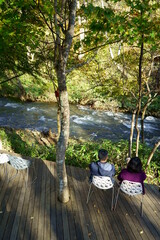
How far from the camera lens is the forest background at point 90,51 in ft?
12.2

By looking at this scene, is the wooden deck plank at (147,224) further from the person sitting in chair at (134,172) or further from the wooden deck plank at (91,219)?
the wooden deck plank at (91,219)

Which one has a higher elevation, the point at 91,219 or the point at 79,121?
the point at 91,219

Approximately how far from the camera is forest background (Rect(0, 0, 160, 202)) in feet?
12.2

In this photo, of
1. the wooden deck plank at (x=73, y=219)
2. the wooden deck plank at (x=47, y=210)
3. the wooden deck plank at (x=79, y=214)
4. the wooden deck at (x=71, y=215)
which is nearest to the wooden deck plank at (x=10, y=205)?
the wooden deck at (x=71, y=215)

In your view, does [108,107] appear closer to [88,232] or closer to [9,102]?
[9,102]

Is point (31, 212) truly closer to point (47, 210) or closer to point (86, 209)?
point (47, 210)

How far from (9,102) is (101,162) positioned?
581 inches

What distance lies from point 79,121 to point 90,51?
8.22 meters

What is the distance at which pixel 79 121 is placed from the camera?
47.6 feet

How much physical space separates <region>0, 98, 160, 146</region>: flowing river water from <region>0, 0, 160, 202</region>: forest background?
1.69 meters

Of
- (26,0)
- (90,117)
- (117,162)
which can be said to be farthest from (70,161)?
(90,117)

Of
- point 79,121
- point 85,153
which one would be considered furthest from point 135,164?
point 79,121

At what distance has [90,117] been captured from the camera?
15.5m

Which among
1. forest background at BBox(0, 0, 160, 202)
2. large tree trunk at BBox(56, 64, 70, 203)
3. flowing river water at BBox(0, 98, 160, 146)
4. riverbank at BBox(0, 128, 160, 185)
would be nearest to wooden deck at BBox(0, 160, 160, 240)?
large tree trunk at BBox(56, 64, 70, 203)
